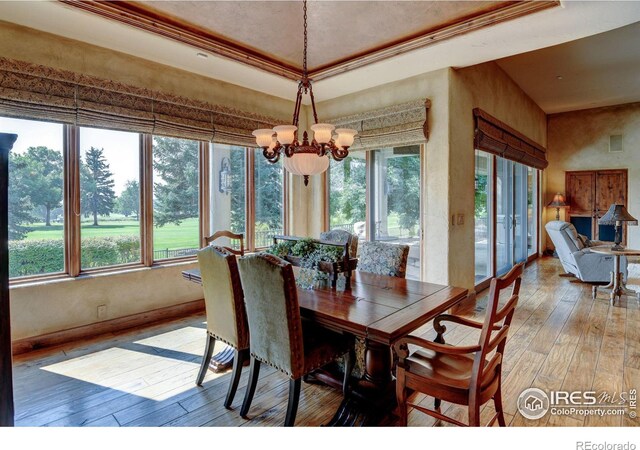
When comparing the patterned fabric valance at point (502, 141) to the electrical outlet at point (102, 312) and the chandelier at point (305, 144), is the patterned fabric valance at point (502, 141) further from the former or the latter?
the electrical outlet at point (102, 312)

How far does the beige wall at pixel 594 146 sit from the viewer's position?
7.71 m

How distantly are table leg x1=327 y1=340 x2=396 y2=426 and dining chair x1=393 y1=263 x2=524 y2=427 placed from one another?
0.34 meters

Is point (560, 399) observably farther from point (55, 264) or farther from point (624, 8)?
point (55, 264)

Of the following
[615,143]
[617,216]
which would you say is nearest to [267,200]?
[617,216]

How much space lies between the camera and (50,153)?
3.18 metres

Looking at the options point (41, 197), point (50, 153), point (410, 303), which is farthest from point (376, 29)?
point (41, 197)

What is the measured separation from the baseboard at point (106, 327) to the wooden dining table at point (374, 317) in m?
2.22

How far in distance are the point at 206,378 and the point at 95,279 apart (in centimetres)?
170

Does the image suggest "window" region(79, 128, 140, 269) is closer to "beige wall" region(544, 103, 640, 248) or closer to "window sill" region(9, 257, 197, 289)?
"window sill" region(9, 257, 197, 289)

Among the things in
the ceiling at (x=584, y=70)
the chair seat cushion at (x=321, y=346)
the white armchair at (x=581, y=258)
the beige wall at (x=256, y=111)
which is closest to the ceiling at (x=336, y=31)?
the beige wall at (x=256, y=111)

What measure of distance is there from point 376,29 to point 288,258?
7.42 feet

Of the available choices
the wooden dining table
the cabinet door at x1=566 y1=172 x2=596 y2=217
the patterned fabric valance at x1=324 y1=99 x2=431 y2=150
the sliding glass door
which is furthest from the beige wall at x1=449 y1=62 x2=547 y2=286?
the cabinet door at x1=566 y1=172 x2=596 y2=217

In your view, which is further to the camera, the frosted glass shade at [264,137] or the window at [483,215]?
the window at [483,215]

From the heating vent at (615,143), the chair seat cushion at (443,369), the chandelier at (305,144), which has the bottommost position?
the chair seat cushion at (443,369)
